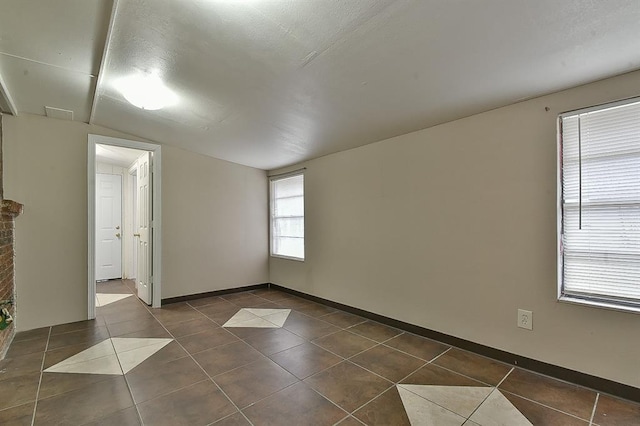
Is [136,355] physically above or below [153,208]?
below

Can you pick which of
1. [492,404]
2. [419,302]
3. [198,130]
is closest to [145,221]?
[198,130]

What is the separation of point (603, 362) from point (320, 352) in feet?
6.51

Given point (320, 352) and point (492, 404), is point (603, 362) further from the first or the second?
point (320, 352)

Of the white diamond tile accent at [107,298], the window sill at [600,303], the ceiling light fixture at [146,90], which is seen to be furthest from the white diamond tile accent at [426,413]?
the white diamond tile accent at [107,298]

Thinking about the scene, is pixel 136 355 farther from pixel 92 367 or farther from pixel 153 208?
pixel 153 208

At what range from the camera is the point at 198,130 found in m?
3.58

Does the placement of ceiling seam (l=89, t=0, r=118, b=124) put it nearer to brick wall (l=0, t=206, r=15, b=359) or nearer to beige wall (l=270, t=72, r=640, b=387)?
brick wall (l=0, t=206, r=15, b=359)

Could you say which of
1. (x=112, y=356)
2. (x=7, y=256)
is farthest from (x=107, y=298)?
(x=112, y=356)

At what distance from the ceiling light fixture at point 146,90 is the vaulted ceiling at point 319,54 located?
0.22ft

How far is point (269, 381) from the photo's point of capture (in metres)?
2.16

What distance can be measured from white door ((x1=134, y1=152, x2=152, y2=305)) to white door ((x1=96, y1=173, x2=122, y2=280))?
6.31 feet

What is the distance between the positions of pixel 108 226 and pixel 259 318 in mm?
4335

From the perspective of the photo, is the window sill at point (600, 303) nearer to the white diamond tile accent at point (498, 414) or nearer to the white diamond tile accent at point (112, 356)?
the white diamond tile accent at point (498, 414)

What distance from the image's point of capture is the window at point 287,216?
4.67 m
